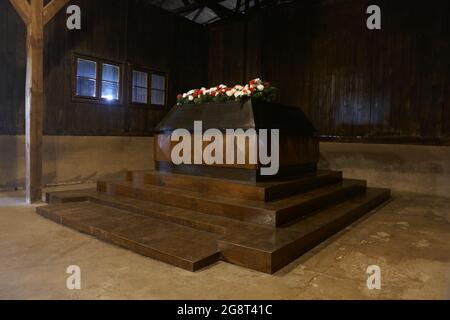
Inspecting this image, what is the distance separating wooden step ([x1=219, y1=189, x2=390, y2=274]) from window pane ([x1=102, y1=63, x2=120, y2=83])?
17.8ft

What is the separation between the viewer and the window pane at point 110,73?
6.98 meters

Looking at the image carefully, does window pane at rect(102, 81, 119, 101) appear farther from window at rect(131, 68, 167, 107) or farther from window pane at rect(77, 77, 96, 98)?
window at rect(131, 68, 167, 107)

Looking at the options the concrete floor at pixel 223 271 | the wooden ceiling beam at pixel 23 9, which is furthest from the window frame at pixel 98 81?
the concrete floor at pixel 223 271

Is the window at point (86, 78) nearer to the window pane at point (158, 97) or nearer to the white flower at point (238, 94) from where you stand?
the window pane at point (158, 97)

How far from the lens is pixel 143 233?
3.13 meters

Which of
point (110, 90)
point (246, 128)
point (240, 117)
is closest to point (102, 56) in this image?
point (110, 90)

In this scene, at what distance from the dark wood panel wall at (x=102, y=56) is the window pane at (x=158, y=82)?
0.19 meters

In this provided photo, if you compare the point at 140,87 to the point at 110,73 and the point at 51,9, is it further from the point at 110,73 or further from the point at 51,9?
the point at 51,9

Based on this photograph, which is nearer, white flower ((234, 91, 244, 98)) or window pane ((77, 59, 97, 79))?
white flower ((234, 91, 244, 98))

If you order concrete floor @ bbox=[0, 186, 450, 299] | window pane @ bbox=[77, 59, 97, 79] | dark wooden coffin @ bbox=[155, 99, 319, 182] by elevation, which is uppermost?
window pane @ bbox=[77, 59, 97, 79]

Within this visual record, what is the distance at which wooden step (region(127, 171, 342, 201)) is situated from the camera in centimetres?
366

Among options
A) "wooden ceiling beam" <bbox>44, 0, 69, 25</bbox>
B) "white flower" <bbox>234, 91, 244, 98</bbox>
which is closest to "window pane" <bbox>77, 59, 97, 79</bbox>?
"wooden ceiling beam" <bbox>44, 0, 69, 25</bbox>

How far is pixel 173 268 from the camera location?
8.24 ft
